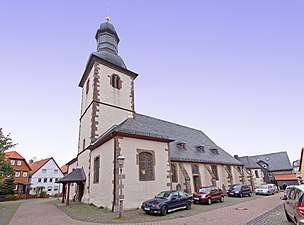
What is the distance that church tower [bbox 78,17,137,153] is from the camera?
19.3 m

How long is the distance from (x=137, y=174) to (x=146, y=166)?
110 centimetres

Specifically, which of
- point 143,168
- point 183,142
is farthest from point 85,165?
point 183,142

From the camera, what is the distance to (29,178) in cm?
4522

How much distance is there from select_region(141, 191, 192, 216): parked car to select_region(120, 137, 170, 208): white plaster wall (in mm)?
1435

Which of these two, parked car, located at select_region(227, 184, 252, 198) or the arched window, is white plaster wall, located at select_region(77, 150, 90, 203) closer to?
the arched window

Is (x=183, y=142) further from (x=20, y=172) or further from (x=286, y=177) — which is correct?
(x=20, y=172)

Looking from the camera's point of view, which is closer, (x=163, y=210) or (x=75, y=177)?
(x=163, y=210)

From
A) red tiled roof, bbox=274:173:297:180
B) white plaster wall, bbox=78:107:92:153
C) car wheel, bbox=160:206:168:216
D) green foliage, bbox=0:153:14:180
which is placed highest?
white plaster wall, bbox=78:107:92:153

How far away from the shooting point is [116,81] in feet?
71.8

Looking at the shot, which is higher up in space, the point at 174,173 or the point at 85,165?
the point at 85,165

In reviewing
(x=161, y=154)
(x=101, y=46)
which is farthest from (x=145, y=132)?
(x=101, y=46)

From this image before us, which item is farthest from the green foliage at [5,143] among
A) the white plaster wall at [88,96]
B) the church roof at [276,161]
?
the church roof at [276,161]

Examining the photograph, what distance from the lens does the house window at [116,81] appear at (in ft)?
70.6

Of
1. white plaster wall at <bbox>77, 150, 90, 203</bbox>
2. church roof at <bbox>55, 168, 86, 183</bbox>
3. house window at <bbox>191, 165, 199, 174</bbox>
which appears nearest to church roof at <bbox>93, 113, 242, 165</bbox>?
house window at <bbox>191, 165, 199, 174</bbox>
